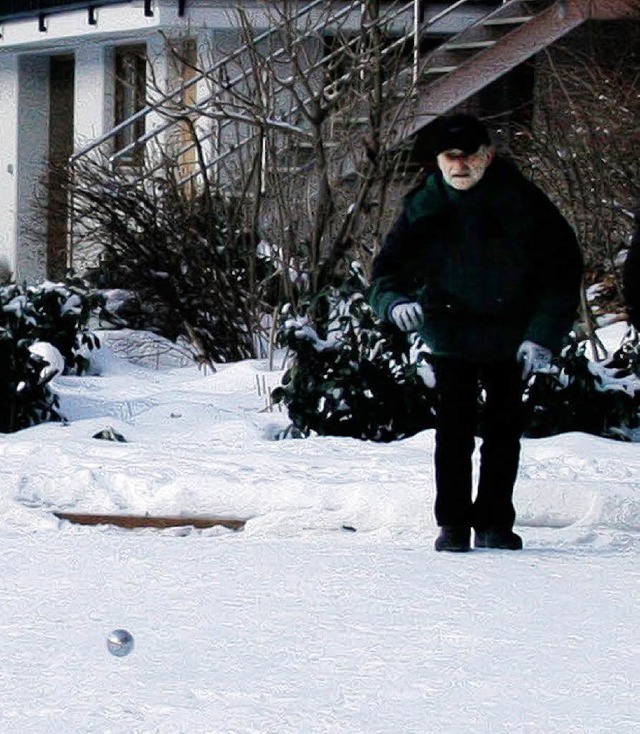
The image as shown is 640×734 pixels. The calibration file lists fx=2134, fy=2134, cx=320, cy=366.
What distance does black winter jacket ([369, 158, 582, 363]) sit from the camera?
25.0 feet

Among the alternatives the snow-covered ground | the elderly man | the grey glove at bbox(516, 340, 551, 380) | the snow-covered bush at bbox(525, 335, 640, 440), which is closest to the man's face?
the elderly man

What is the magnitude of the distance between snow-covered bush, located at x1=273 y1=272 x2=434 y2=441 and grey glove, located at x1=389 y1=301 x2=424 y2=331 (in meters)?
3.02

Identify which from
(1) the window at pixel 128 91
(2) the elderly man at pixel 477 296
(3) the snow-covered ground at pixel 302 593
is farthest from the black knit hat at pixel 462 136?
(1) the window at pixel 128 91

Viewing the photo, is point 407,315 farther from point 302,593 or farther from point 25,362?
point 25,362

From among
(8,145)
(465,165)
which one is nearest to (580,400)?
(465,165)

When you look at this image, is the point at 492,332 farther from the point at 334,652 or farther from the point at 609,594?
the point at 334,652

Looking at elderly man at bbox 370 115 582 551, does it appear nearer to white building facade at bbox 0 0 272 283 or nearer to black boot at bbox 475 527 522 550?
black boot at bbox 475 527 522 550

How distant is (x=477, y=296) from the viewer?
7668 mm

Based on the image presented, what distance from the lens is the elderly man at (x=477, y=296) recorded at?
25.0 feet

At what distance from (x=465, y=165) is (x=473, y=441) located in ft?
3.30

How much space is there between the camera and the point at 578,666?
5883mm

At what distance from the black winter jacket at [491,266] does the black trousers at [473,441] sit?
10cm

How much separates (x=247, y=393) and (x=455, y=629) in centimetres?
660

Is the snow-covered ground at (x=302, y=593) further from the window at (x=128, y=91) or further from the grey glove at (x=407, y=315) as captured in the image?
the window at (x=128, y=91)
